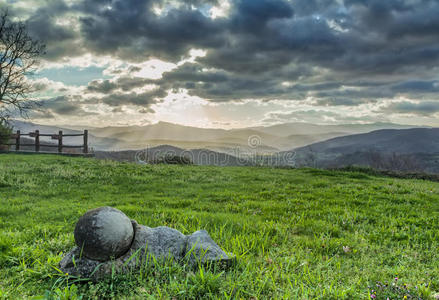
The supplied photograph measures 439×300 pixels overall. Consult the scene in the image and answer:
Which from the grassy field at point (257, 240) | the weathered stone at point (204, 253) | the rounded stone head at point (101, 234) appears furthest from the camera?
the weathered stone at point (204, 253)

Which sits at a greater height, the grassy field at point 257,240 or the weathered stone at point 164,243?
the weathered stone at point 164,243

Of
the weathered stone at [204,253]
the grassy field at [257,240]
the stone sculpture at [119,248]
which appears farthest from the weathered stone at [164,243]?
the grassy field at [257,240]

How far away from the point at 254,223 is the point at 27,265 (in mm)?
4906

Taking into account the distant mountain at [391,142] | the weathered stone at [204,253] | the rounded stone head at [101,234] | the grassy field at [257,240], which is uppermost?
the distant mountain at [391,142]

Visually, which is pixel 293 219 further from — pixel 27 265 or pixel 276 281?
pixel 27 265

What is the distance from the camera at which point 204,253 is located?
13.6 feet

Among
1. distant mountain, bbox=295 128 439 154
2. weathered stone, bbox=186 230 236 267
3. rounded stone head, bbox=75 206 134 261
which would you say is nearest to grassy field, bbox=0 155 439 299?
weathered stone, bbox=186 230 236 267

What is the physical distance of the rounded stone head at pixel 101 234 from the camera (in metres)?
3.82

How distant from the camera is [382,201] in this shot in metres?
10.1

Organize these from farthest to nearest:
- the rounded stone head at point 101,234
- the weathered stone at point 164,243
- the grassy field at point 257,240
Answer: the weathered stone at point 164,243 < the rounded stone head at point 101,234 < the grassy field at point 257,240

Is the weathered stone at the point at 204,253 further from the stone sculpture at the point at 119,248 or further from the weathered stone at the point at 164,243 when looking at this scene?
the weathered stone at the point at 164,243

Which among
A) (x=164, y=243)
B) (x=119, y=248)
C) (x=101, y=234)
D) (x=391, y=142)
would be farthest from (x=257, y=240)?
(x=391, y=142)

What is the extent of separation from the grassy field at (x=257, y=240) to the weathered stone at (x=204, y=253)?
170 millimetres

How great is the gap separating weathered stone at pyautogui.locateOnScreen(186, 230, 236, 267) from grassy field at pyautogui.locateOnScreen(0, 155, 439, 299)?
6.7 inches
